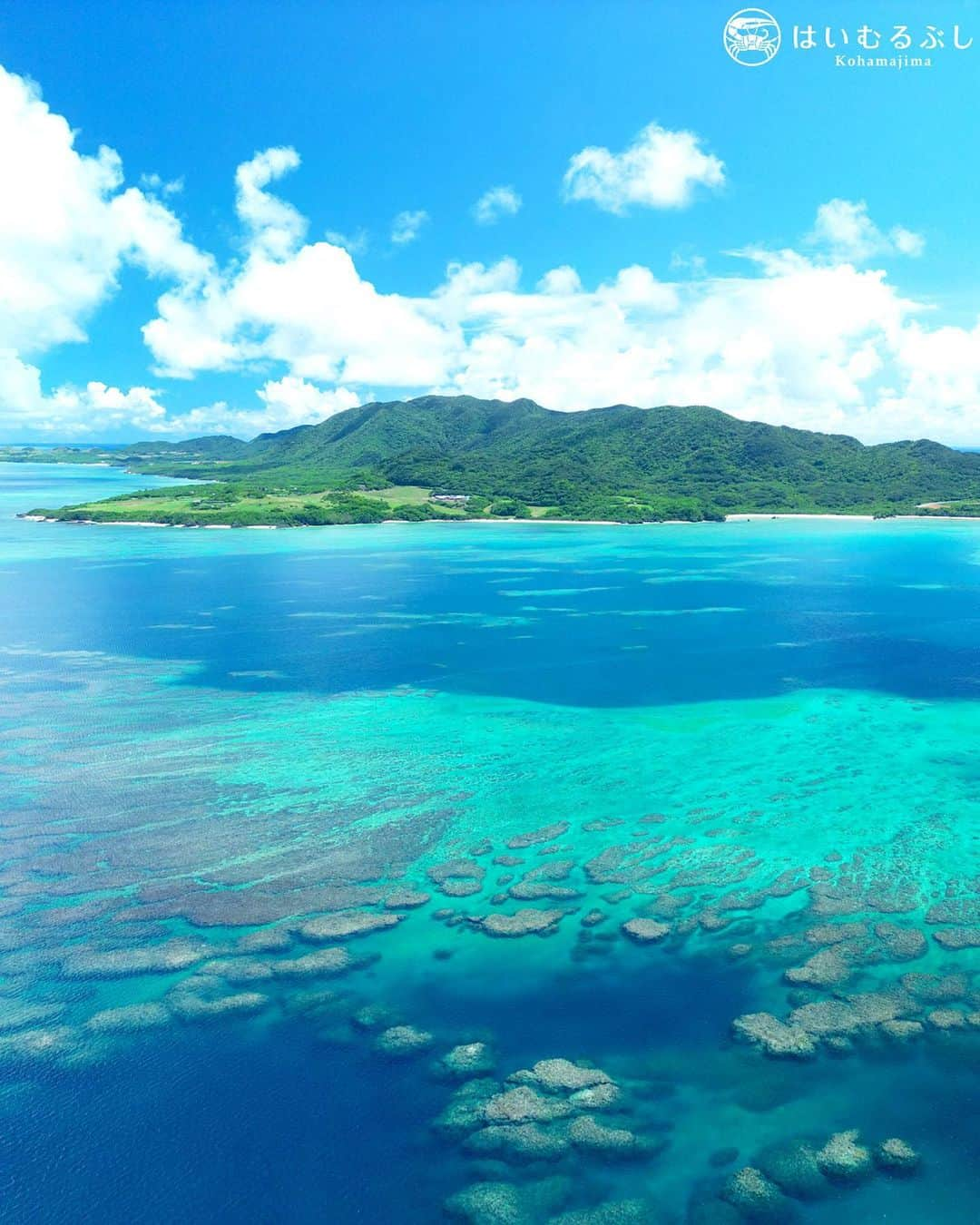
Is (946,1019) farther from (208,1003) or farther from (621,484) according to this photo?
(621,484)

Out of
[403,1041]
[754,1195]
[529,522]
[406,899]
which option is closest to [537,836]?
[406,899]

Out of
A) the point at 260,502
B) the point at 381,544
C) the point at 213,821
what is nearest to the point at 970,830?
the point at 213,821

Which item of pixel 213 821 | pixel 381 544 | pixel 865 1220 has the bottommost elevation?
pixel 865 1220

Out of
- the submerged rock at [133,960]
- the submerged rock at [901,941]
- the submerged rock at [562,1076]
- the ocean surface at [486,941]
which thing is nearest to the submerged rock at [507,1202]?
the ocean surface at [486,941]

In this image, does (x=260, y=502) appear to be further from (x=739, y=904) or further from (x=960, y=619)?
(x=739, y=904)

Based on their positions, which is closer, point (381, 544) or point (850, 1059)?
point (850, 1059)

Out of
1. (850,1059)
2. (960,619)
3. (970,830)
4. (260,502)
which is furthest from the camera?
(260,502)

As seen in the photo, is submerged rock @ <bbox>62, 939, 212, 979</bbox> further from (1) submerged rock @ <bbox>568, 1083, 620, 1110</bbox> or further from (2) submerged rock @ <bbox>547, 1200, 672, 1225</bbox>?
(2) submerged rock @ <bbox>547, 1200, 672, 1225</bbox>
